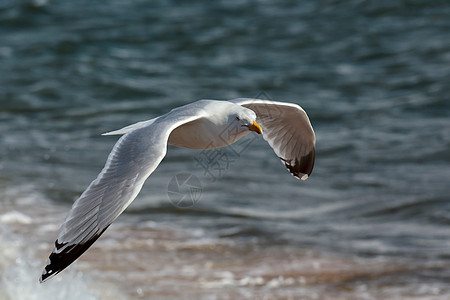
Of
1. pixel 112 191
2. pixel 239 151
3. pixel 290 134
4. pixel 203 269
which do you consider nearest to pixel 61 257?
pixel 112 191

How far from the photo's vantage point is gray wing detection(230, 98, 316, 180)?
15.0ft

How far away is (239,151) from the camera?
349 inches

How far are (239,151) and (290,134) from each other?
13.5ft

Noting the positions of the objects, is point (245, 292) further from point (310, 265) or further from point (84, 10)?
point (84, 10)

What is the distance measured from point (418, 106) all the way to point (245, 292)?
17.6 feet

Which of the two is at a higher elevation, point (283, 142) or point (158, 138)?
point (158, 138)

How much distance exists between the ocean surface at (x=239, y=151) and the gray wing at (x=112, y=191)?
2073mm

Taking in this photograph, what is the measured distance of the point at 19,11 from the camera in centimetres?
1484

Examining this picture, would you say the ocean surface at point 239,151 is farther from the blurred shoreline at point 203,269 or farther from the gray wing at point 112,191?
the gray wing at point 112,191

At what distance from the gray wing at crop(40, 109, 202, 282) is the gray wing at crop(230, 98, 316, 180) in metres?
1.03

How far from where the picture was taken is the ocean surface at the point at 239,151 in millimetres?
5734

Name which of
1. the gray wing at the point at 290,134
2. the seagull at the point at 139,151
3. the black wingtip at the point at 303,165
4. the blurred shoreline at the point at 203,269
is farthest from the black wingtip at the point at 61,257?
the blurred shoreline at the point at 203,269

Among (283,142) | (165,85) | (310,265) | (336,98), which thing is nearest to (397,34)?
(336,98)

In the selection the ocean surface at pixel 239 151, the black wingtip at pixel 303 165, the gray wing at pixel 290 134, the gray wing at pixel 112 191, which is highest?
the gray wing at pixel 112 191
